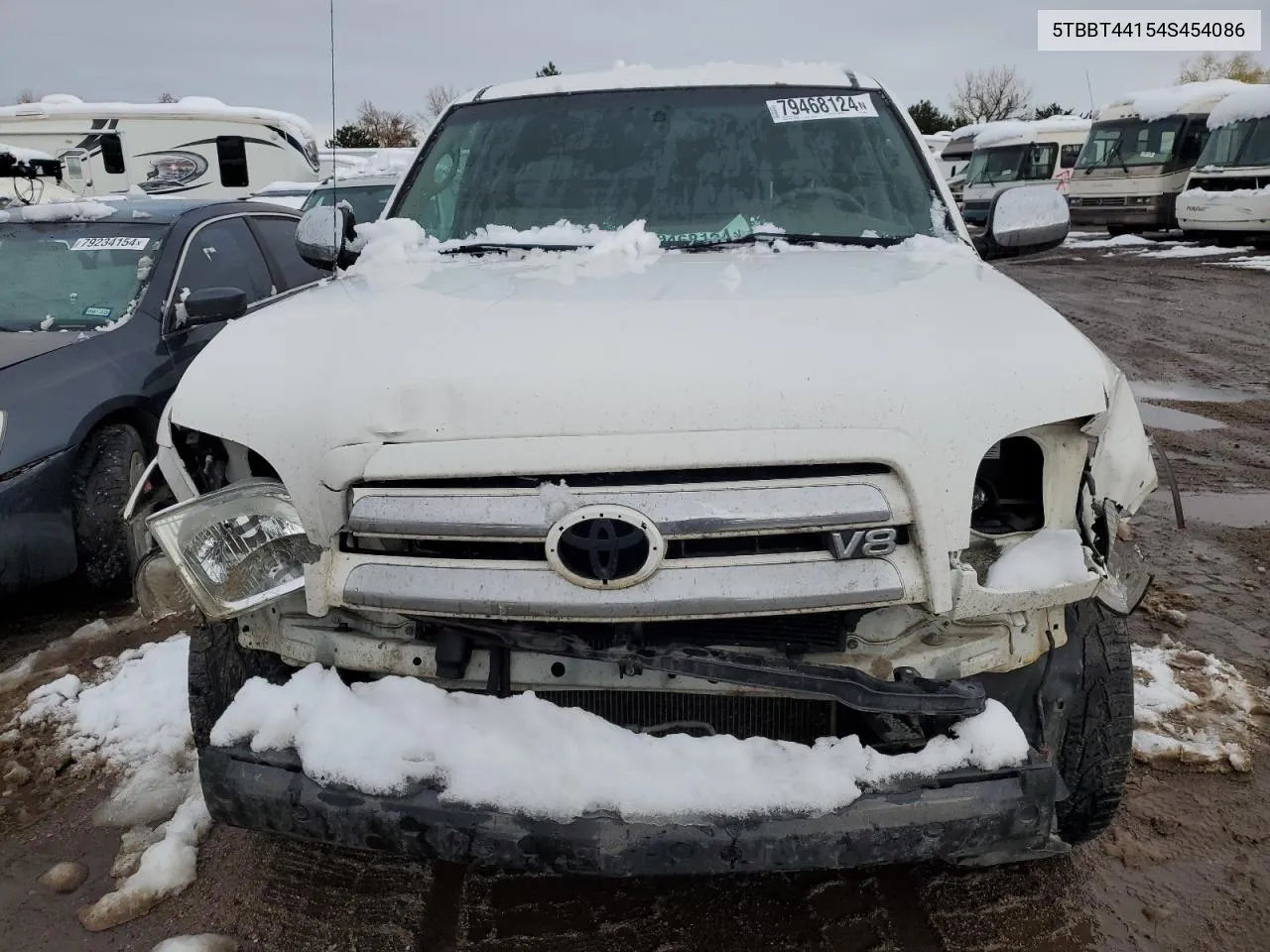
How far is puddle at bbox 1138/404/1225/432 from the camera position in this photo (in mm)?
6445

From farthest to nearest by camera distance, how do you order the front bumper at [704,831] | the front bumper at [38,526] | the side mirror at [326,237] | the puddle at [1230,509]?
1. the puddle at [1230,509]
2. the front bumper at [38,526]
3. the side mirror at [326,237]
4. the front bumper at [704,831]

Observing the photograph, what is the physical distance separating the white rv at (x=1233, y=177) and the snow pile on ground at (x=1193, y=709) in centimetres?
1659

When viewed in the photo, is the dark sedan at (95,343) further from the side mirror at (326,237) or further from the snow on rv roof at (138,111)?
the snow on rv roof at (138,111)

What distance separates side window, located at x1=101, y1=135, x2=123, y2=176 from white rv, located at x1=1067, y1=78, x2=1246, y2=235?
1757 centimetres

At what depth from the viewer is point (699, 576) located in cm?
184

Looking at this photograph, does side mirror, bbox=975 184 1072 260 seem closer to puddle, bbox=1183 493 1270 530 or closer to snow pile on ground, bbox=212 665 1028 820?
snow pile on ground, bbox=212 665 1028 820

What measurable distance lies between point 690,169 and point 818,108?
55 centimetres

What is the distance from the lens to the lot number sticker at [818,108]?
11.2ft

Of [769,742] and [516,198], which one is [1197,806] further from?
[516,198]

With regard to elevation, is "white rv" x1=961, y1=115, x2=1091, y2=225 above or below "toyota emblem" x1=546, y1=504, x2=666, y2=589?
above

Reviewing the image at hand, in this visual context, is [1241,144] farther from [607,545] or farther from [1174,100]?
[607,545]

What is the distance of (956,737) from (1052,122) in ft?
90.6

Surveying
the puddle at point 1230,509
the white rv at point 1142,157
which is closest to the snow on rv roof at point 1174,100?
the white rv at point 1142,157

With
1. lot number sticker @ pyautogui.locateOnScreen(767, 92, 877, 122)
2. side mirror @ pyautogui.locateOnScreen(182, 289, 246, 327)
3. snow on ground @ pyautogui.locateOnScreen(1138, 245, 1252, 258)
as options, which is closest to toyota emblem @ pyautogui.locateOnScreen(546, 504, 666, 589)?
lot number sticker @ pyautogui.locateOnScreen(767, 92, 877, 122)
